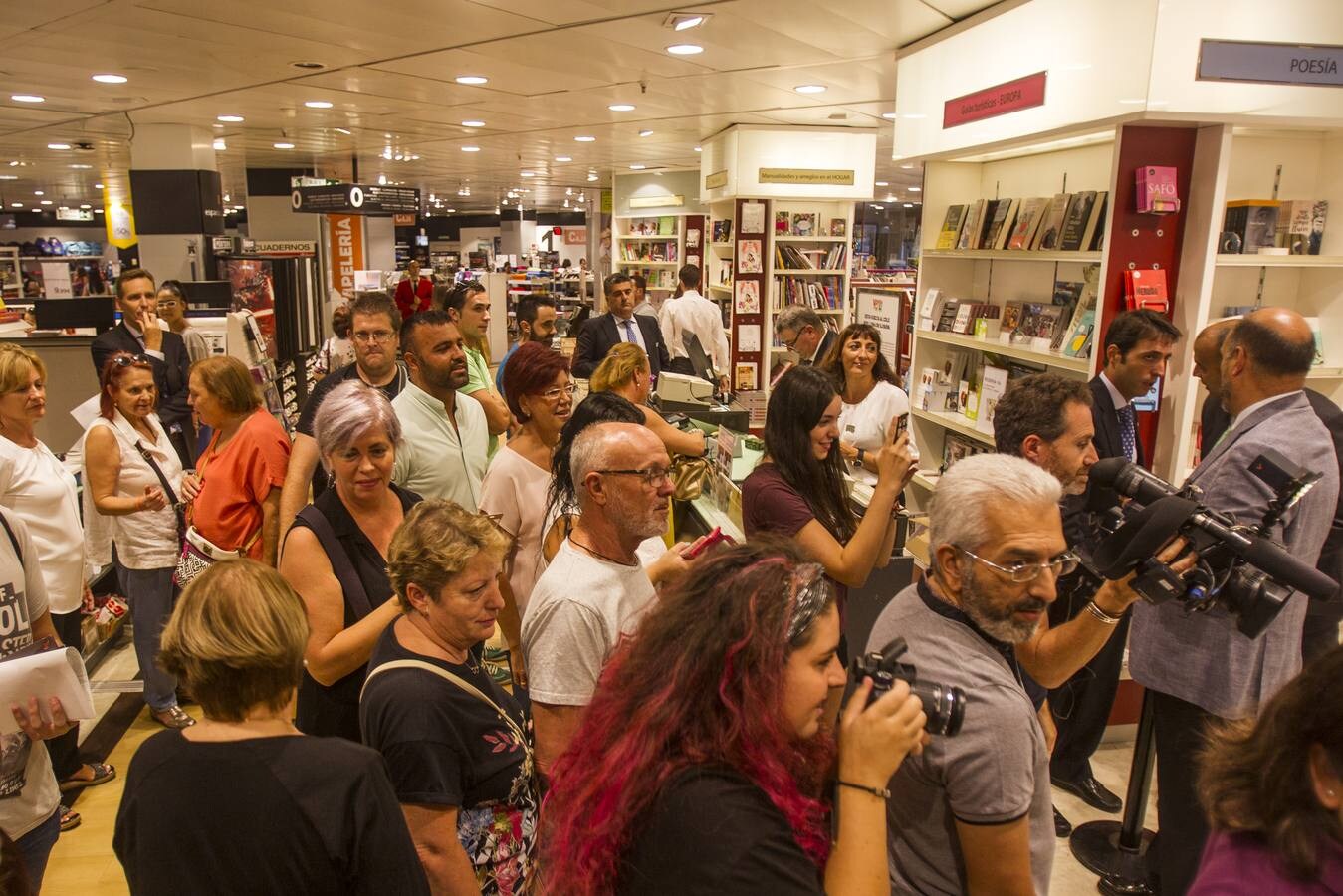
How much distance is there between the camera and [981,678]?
57.6 inches

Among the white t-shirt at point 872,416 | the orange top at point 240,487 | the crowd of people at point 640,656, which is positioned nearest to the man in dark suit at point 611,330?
the white t-shirt at point 872,416

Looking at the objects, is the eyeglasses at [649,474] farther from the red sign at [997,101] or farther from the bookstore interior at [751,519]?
the red sign at [997,101]

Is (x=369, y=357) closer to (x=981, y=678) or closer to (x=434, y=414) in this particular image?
(x=434, y=414)

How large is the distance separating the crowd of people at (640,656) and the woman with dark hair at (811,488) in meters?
0.01

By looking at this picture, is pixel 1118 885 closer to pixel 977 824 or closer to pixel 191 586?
pixel 977 824

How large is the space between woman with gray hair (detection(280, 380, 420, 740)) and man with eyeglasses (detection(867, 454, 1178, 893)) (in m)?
1.19

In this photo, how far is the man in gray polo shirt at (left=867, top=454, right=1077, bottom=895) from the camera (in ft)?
4.55

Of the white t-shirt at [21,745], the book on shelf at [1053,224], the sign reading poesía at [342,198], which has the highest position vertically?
the sign reading poesía at [342,198]

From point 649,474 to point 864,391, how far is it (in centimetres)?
277

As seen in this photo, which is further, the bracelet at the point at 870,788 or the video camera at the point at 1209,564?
the video camera at the point at 1209,564

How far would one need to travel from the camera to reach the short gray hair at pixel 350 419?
2295mm

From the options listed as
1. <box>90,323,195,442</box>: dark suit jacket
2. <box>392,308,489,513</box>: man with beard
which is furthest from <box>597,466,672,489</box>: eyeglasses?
<box>90,323,195,442</box>: dark suit jacket

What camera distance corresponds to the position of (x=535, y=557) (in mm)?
2867

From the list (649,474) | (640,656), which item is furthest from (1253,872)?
(649,474)
